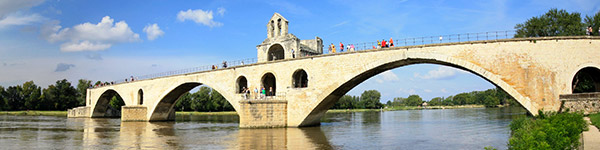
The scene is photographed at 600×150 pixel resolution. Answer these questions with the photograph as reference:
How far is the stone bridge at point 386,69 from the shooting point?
20.7 meters

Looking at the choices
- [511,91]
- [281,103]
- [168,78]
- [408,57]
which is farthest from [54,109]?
[511,91]

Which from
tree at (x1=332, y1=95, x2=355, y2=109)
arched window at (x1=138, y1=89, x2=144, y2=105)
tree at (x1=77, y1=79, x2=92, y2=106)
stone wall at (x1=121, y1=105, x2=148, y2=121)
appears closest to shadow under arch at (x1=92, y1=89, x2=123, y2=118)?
arched window at (x1=138, y1=89, x2=144, y2=105)

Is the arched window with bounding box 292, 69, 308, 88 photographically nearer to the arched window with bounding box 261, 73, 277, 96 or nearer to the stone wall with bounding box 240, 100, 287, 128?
the stone wall with bounding box 240, 100, 287, 128

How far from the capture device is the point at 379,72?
89.4 feet

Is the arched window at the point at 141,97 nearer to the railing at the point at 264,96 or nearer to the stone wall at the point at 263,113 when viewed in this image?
the railing at the point at 264,96

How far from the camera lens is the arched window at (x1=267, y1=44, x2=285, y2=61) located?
109 feet

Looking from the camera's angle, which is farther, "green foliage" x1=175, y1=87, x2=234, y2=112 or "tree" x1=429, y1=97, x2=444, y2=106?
"tree" x1=429, y1=97, x2=444, y2=106

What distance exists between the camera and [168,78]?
4053 centimetres

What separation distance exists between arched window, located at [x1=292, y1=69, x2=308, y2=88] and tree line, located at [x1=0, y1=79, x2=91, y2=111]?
5822cm

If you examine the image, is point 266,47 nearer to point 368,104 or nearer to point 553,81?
point 553,81

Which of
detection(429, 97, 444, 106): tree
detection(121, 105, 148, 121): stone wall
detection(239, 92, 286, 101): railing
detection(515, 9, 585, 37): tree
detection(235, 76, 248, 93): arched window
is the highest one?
detection(515, 9, 585, 37): tree

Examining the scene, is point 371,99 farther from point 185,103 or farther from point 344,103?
point 185,103

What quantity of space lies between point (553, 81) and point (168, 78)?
105ft

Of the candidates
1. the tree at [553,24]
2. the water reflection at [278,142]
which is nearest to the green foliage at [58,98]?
the water reflection at [278,142]
